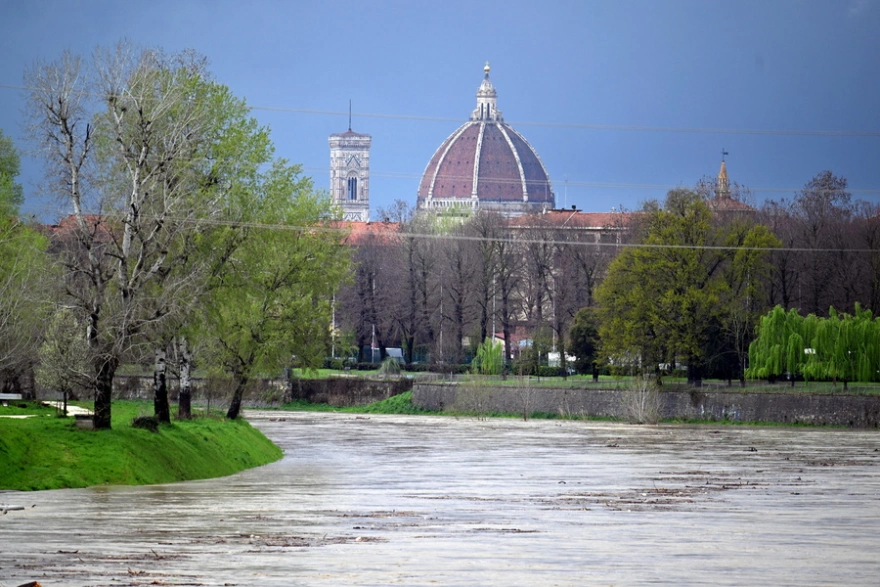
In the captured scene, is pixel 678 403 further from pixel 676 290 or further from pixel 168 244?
pixel 168 244

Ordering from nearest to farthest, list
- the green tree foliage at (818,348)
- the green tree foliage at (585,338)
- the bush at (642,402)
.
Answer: the green tree foliage at (818,348) → the bush at (642,402) → the green tree foliage at (585,338)

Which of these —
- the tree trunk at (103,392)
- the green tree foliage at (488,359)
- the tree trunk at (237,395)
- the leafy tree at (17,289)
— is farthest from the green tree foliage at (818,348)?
the tree trunk at (103,392)

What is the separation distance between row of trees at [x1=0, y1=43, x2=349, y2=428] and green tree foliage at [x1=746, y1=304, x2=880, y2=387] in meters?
33.2

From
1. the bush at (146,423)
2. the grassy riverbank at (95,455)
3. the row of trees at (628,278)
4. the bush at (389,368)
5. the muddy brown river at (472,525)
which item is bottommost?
the muddy brown river at (472,525)

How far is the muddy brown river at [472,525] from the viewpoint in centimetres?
2184

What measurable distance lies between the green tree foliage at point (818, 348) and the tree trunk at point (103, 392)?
5117 centimetres

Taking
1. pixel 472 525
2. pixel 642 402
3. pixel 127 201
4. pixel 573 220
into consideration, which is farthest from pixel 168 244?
pixel 573 220

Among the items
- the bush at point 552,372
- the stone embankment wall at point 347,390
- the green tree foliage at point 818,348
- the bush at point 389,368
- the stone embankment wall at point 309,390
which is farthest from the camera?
the bush at point 389,368

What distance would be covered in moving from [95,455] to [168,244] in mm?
6562

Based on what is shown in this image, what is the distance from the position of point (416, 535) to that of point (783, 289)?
74.0 m

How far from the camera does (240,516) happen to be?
3016 cm

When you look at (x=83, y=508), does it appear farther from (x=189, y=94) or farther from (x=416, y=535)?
(x=189, y=94)

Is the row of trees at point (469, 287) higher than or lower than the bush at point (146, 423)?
higher

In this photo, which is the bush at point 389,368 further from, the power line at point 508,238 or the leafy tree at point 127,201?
the leafy tree at point 127,201
